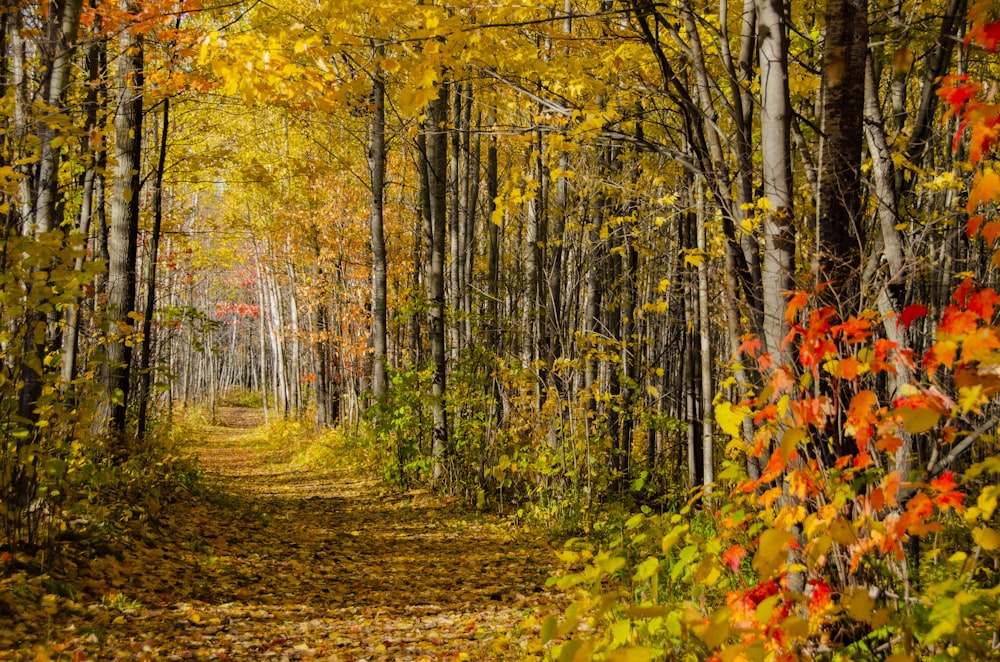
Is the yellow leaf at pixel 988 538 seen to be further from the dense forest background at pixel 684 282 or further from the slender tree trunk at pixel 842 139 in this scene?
the slender tree trunk at pixel 842 139

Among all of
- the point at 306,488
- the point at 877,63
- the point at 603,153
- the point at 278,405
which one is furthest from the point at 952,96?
the point at 278,405

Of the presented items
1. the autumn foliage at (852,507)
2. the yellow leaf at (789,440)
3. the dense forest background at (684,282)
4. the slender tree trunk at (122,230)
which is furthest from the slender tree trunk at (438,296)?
the yellow leaf at (789,440)

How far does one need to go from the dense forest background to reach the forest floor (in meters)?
0.68

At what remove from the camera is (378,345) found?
10.5m

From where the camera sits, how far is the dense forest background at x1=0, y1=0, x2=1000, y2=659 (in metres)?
2.63

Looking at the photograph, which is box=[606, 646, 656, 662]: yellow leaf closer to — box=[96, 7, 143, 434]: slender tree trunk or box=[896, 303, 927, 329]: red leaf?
box=[896, 303, 927, 329]: red leaf

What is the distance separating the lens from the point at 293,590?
5414 mm

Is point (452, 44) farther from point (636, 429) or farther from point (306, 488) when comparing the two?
point (636, 429)

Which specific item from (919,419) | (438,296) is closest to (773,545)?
(919,419)

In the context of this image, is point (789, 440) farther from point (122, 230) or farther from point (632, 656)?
point (122, 230)

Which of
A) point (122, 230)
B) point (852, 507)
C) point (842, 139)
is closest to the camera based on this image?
point (852, 507)

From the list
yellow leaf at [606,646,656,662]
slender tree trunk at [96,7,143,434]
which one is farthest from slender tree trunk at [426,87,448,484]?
yellow leaf at [606,646,656,662]

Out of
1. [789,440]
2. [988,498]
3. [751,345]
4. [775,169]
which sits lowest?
[988,498]

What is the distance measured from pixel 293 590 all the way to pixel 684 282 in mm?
4039
